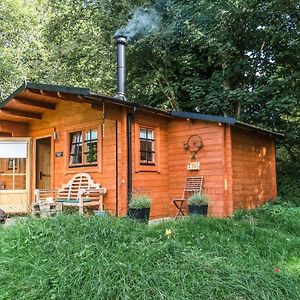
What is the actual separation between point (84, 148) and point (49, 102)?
1.69 meters

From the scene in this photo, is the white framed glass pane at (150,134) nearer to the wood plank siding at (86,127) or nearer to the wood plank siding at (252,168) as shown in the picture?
the wood plank siding at (86,127)

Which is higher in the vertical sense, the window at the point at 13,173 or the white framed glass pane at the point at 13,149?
the white framed glass pane at the point at 13,149

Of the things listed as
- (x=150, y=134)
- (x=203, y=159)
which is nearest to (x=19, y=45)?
(x=150, y=134)

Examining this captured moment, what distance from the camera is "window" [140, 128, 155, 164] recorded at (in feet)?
26.1

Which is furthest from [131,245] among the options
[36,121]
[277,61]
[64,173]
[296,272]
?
[277,61]

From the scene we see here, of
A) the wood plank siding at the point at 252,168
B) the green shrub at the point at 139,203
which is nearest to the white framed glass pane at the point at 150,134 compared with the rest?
the wood plank siding at the point at 252,168

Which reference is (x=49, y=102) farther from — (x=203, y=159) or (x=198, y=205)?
(x=198, y=205)

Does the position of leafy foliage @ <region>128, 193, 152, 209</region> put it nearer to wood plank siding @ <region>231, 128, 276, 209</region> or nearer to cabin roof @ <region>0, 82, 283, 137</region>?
cabin roof @ <region>0, 82, 283, 137</region>

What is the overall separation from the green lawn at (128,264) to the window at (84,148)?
3653mm

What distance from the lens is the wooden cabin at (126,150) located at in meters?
7.36

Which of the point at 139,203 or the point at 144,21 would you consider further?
the point at 144,21

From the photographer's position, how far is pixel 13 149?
933 cm

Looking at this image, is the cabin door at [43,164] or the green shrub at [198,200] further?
the cabin door at [43,164]

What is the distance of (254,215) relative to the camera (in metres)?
7.59
